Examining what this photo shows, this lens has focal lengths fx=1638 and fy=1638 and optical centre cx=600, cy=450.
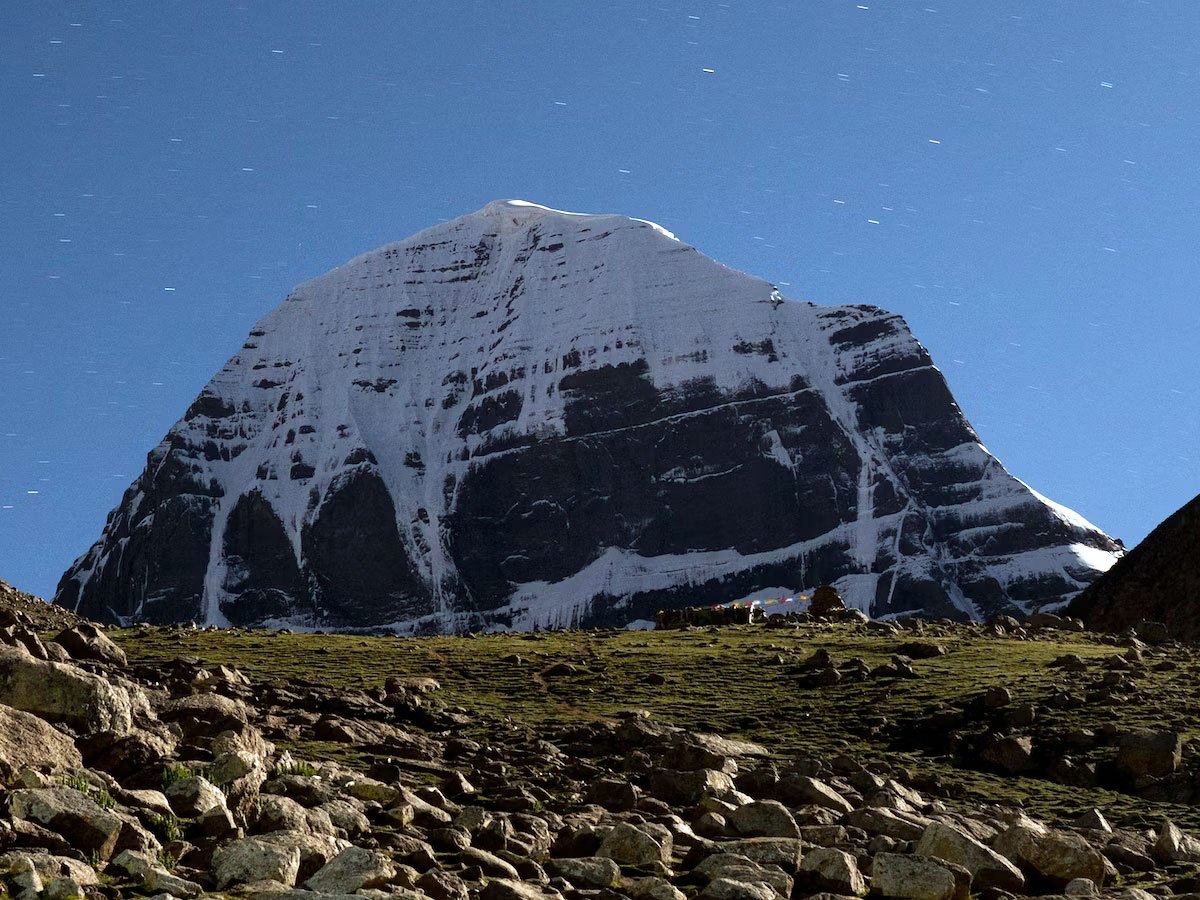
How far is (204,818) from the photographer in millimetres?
15523

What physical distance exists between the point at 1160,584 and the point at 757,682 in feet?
100.0

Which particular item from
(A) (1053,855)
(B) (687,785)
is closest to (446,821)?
(B) (687,785)

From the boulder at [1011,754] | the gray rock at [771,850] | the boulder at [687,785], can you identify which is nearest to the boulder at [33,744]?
the gray rock at [771,850]

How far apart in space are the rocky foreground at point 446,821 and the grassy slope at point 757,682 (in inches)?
139

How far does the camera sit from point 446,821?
1772 cm

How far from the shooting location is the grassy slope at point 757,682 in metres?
32.3

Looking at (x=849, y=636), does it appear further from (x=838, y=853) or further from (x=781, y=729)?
(x=838, y=853)

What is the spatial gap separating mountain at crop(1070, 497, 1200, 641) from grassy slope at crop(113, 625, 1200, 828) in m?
12.1

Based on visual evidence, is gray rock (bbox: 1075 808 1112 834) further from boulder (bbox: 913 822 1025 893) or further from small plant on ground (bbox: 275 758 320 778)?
small plant on ground (bbox: 275 758 320 778)

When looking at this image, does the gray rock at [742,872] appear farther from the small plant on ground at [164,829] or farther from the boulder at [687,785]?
the small plant on ground at [164,829]

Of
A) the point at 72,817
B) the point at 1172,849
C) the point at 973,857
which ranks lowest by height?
the point at 1172,849

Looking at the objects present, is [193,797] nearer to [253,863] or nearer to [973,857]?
[253,863]

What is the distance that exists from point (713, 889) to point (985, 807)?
11532 mm

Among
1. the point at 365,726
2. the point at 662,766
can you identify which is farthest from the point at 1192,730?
the point at 365,726
